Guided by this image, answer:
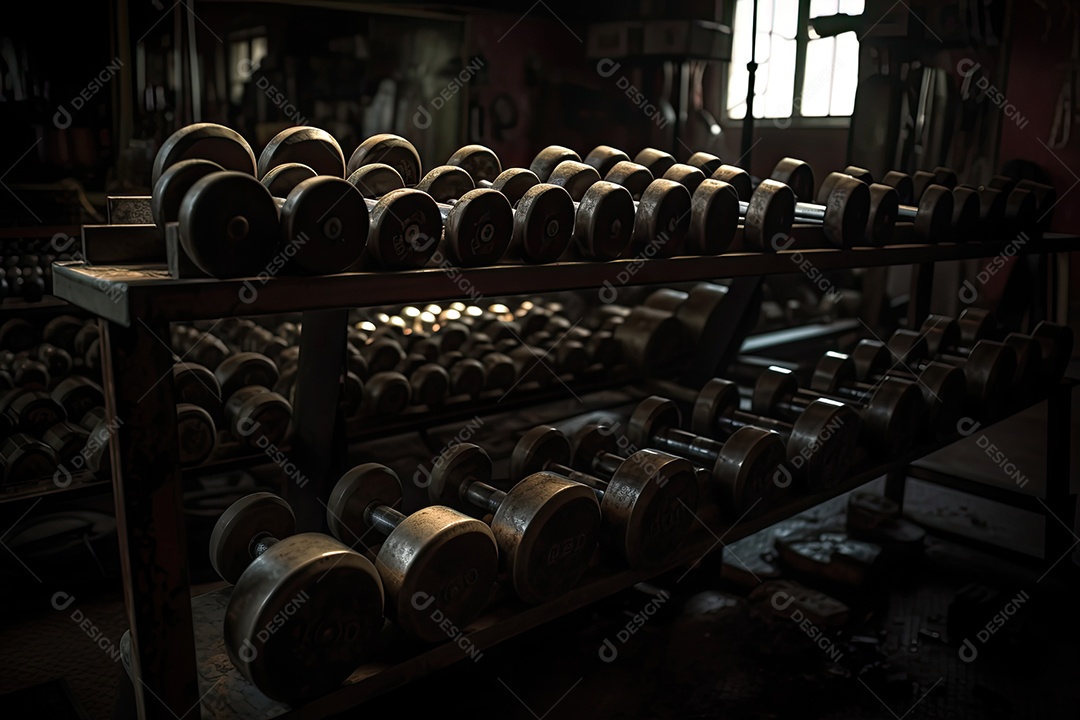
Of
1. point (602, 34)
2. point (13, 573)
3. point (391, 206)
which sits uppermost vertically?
point (602, 34)

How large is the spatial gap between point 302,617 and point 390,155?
1330 millimetres

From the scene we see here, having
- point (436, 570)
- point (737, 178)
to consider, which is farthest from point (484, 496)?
point (737, 178)

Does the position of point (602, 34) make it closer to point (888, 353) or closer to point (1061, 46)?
point (1061, 46)

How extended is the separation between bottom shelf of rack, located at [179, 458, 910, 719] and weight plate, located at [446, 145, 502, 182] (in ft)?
3.88

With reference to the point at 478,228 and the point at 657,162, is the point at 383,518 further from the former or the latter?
the point at 657,162

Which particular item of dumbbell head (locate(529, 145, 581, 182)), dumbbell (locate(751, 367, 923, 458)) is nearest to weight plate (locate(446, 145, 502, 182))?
dumbbell head (locate(529, 145, 581, 182))

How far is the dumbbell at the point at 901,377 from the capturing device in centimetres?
294

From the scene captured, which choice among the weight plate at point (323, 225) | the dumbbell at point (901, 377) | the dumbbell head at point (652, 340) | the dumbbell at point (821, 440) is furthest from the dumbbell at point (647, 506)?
the dumbbell head at point (652, 340)

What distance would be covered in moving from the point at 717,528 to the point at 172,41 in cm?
451

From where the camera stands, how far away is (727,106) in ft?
33.6

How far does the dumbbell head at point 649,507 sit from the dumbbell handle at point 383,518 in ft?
1.74

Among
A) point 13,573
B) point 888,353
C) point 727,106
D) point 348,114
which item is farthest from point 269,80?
point 727,106

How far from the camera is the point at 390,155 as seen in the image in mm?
2266

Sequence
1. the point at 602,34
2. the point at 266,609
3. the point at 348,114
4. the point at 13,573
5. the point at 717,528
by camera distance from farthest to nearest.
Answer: the point at 602,34, the point at 348,114, the point at 13,573, the point at 717,528, the point at 266,609
